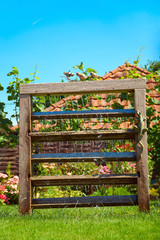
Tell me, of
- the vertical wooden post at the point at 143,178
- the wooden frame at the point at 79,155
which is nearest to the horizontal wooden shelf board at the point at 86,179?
the wooden frame at the point at 79,155

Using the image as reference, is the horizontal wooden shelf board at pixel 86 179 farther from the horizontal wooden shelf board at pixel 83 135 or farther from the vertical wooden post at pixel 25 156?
the horizontal wooden shelf board at pixel 83 135

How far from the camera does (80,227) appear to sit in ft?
12.1

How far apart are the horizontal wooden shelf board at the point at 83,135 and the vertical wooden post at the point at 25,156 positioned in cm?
14

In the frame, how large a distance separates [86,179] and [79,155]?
0.35m

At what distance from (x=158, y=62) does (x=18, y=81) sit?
2567 centimetres

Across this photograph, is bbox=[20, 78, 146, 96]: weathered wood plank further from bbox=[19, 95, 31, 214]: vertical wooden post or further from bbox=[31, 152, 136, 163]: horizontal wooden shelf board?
bbox=[31, 152, 136, 163]: horizontal wooden shelf board

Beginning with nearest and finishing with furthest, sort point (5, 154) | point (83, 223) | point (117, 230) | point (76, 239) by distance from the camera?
point (76, 239) → point (117, 230) → point (83, 223) → point (5, 154)

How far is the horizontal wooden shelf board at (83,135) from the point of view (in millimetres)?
4641

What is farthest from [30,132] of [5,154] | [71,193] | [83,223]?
[5,154]

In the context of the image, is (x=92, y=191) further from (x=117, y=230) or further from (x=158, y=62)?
(x=158, y=62)

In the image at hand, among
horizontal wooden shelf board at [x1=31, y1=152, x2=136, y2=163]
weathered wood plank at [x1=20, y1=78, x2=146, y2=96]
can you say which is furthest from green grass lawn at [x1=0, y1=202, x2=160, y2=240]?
weathered wood plank at [x1=20, y1=78, x2=146, y2=96]

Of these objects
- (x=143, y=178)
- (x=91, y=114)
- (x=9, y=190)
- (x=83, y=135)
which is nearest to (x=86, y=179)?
(x=83, y=135)

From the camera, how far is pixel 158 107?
32.8 feet

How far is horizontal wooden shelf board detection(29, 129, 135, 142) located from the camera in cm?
464
